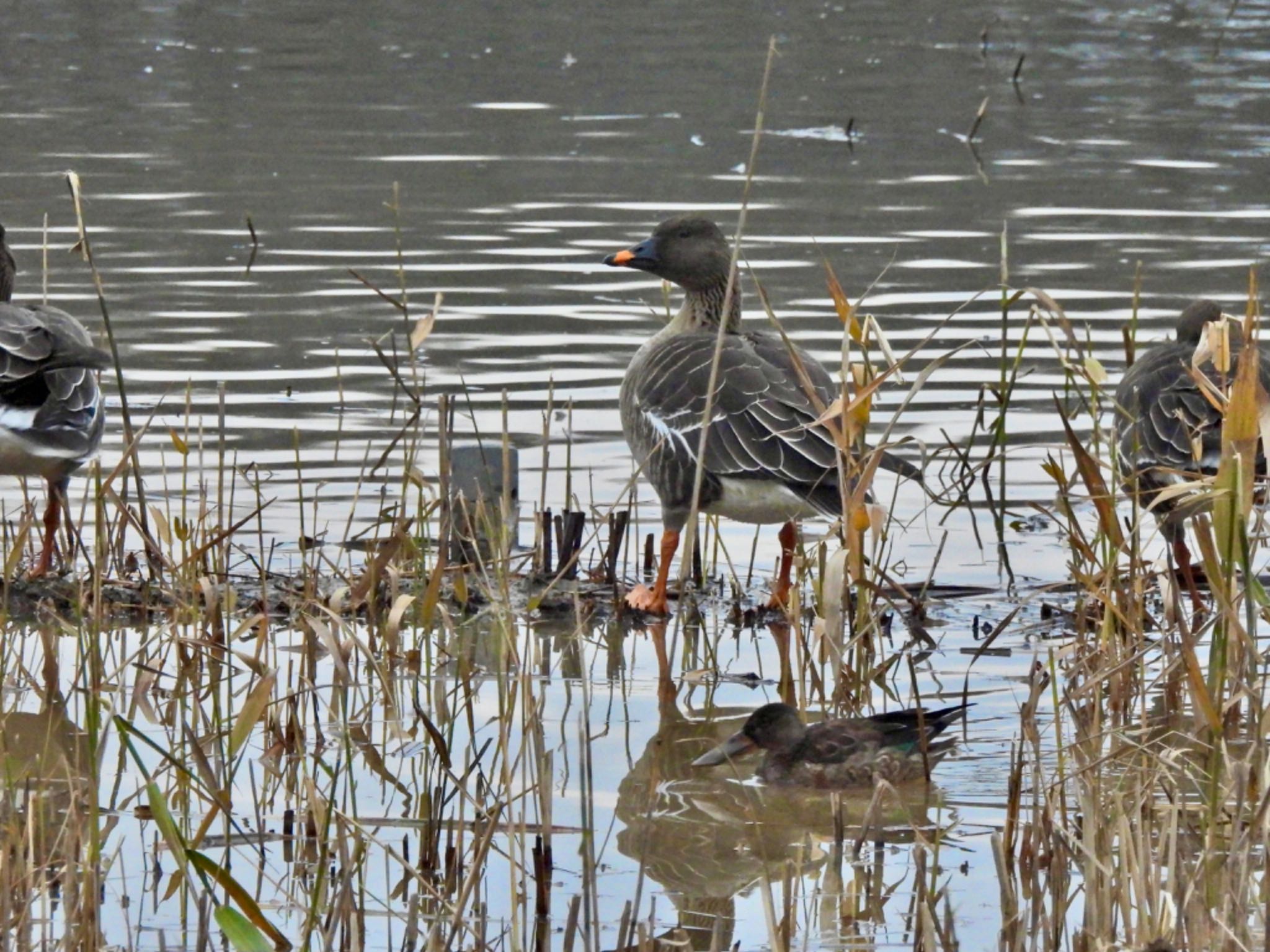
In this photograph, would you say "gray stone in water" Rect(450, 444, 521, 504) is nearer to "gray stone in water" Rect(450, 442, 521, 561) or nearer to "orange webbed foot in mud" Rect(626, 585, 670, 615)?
"gray stone in water" Rect(450, 442, 521, 561)

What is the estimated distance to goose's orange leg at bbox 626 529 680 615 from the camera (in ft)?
22.0

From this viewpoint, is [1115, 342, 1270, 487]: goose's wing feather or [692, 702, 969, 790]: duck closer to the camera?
[692, 702, 969, 790]: duck

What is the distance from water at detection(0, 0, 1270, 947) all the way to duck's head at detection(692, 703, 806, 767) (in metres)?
0.13

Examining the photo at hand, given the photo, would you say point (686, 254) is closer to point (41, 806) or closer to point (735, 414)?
point (735, 414)

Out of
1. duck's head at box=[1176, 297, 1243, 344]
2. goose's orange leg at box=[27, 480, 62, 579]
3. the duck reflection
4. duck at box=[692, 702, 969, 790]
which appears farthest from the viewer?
duck's head at box=[1176, 297, 1243, 344]

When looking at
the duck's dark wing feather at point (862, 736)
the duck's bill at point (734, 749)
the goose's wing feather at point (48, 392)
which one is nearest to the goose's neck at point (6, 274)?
the goose's wing feather at point (48, 392)

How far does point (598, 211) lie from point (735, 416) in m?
8.64

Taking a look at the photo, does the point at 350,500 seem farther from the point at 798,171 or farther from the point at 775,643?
the point at 798,171

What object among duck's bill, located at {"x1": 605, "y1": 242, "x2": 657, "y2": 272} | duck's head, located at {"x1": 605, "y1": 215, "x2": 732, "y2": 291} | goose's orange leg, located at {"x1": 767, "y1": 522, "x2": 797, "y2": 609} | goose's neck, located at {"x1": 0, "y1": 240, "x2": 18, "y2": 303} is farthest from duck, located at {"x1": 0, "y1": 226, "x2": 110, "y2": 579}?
goose's orange leg, located at {"x1": 767, "y1": 522, "x2": 797, "y2": 609}

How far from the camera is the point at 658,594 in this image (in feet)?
22.0

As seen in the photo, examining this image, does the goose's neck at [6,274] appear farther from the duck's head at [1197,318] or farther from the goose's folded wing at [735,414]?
the duck's head at [1197,318]

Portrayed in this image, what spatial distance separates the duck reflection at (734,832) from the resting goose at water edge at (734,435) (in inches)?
48.2

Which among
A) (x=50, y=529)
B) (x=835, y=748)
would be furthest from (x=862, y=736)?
(x=50, y=529)

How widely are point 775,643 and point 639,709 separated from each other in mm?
863
